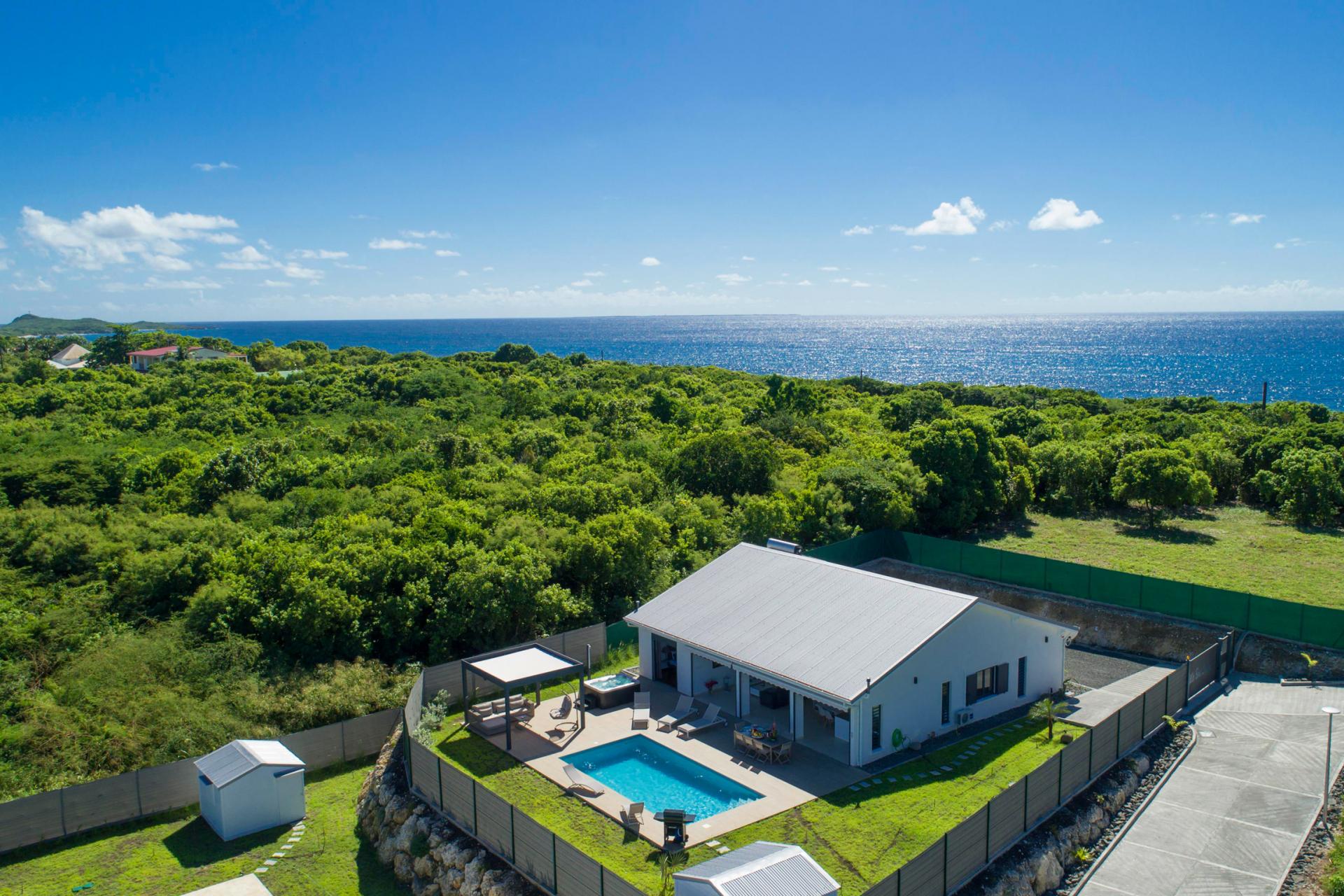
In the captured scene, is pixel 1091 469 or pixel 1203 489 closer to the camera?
pixel 1203 489

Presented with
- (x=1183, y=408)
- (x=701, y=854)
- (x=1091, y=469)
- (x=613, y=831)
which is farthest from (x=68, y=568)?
(x=1183, y=408)

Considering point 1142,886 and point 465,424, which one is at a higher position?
point 465,424

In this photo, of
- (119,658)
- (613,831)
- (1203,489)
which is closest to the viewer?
(613,831)

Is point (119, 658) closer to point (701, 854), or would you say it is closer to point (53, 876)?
point (53, 876)

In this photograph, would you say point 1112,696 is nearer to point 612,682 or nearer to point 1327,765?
point 1327,765

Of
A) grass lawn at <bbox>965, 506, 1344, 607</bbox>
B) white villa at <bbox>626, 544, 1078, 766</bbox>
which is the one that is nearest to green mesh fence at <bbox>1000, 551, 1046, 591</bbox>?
grass lawn at <bbox>965, 506, 1344, 607</bbox>

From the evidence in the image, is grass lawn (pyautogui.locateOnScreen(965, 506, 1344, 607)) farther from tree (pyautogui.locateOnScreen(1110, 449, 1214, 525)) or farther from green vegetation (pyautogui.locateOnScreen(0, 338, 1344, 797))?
tree (pyautogui.locateOnScreen(1110, 449, 1214, 525))

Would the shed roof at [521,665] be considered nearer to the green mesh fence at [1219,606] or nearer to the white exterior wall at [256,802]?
the white exterior wall at [256,802]

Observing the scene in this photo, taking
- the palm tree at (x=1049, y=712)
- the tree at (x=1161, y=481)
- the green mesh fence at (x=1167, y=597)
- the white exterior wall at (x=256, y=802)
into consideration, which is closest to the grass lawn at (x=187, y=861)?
the white exterior wall at (x=256, y=802)
